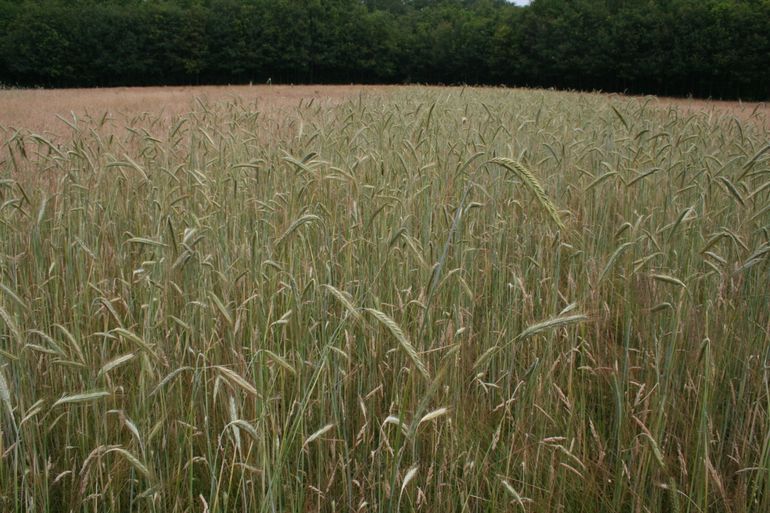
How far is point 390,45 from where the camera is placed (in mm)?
42281

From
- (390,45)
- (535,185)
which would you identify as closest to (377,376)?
(535,185)

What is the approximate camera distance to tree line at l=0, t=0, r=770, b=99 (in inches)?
1139

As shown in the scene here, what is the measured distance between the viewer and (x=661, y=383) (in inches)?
78.4

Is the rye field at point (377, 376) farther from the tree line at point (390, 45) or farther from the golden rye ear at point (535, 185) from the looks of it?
the tree line at point (390, 45)

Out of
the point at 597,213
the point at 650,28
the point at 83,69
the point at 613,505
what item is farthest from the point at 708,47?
the point at 83,69

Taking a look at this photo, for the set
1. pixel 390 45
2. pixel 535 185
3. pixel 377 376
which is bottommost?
pixel 377 376

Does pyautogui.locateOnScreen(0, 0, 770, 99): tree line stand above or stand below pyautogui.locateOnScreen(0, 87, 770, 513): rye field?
above

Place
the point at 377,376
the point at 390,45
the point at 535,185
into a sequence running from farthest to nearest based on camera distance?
the point at 390,45 < the point at 377,376 < the point at 535,185

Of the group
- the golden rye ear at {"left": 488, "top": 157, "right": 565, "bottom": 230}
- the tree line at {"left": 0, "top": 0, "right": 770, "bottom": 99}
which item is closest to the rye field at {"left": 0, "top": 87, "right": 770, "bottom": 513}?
the golden rye ear at {"left": 488, "top": 157, "right": 565, "bottom": 230}

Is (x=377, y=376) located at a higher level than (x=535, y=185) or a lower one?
lower

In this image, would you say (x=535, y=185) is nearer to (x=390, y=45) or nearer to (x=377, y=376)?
(x=377, y=376)

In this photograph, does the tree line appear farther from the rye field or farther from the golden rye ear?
the golden rye ear

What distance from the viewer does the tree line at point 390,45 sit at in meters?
28.9

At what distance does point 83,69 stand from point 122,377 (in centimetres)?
4031
